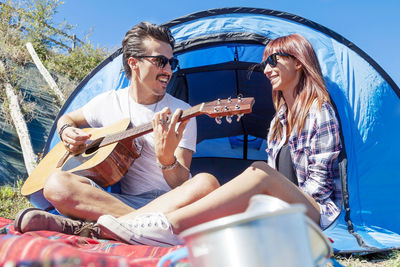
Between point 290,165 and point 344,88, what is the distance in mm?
634

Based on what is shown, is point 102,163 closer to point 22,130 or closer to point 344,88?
point 344,88

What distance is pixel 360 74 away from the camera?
7.18 feet

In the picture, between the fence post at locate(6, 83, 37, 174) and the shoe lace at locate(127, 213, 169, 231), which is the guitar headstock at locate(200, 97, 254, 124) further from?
the fence post at locate(6, 83, 37, 174)

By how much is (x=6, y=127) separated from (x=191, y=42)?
267cm

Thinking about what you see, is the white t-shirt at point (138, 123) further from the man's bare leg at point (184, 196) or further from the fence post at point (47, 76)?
the fence post at point (47, 76)

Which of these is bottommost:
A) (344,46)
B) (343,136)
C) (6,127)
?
(6,127)

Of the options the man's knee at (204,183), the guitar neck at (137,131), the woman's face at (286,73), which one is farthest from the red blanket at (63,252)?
the woman's face at (286,73)

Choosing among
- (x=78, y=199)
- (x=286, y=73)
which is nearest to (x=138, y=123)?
(x=78, y=199)

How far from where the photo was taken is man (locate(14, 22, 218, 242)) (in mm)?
1616

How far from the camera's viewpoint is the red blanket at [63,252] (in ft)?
1.83

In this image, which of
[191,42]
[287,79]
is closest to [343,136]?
[287,79]

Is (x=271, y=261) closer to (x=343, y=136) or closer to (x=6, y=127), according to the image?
(x=343, y=136)

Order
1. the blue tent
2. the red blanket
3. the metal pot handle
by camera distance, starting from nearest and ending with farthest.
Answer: the red blanket < the metal pot handle < the blue tent

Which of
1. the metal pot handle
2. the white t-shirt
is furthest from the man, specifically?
the metal pot handle
